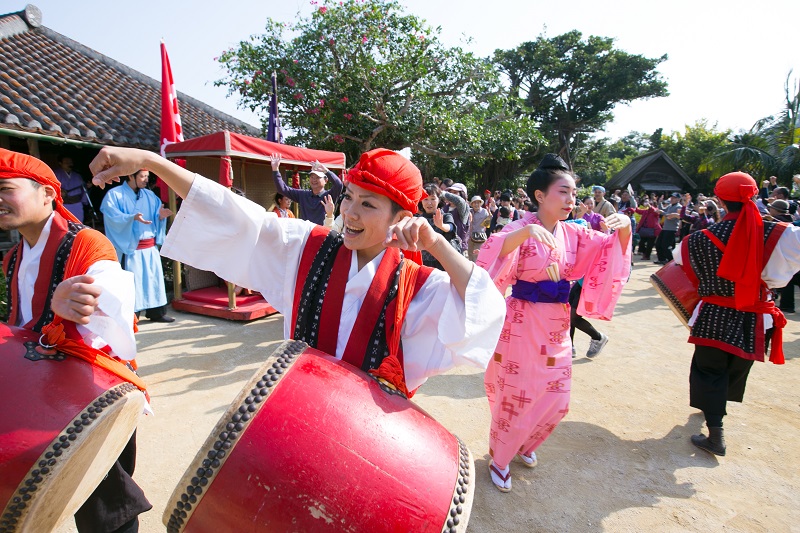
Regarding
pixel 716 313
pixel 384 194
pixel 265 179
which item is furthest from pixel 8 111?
pixel 716 313

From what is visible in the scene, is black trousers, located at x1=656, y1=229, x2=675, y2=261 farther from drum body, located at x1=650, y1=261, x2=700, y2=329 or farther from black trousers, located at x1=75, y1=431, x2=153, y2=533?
black trousers, located at x1=75, y1=431, x2=153, y2=533

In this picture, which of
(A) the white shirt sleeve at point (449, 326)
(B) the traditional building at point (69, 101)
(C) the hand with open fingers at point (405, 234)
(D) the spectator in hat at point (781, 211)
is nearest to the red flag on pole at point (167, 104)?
(B) the traditional building at point (69, 101)

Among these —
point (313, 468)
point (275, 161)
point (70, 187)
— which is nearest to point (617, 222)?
point (313, 468)

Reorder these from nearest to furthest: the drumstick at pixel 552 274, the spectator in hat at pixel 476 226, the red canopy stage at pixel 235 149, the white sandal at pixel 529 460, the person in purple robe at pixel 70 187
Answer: the drumstick at pixel 552 274 < the white sandal at pixel 529 460 < the red canopy stage at pixel 235 149 < the person in purple robe at pixel 70 187 < the spectator in hat at pixel 476 226

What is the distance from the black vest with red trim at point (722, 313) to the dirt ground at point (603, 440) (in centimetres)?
76

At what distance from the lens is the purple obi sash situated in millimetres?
2797

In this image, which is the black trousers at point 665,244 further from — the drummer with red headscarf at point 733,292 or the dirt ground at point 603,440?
the drummer with red headscarf at point 733,292

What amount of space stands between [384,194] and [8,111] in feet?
20.5

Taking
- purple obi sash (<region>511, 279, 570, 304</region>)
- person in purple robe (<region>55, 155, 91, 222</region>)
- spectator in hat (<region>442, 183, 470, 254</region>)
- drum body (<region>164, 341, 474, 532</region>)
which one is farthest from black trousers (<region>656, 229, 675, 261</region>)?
drum body (<region>164, 341, 474, 532</region>)

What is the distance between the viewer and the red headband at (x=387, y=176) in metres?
1.47

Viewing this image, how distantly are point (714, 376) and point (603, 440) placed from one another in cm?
88

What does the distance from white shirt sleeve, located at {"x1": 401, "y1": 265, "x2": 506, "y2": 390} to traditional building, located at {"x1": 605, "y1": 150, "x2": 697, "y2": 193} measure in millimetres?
26880

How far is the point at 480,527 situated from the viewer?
2406 mm

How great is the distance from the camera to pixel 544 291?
2791mm
